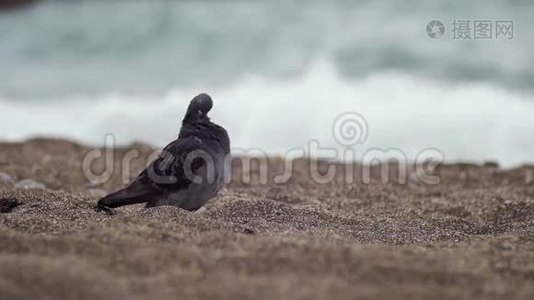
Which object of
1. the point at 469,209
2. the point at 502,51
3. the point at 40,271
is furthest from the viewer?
the point at 502,51

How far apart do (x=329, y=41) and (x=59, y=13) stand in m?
13.4

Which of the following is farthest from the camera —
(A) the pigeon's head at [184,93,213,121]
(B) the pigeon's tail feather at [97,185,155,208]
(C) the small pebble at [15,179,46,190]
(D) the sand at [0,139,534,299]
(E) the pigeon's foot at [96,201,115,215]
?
(C) the small pebble at [15,179,46,190]

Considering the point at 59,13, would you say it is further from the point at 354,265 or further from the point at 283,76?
the point at 354,265

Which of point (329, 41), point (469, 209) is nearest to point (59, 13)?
point (329, 41)

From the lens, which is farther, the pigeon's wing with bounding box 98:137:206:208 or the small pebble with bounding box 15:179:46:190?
the small pebble with bounding box 15:179:46:190

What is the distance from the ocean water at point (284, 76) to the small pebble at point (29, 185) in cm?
542

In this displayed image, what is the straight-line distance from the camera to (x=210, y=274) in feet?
18.2

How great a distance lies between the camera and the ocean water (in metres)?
18.5

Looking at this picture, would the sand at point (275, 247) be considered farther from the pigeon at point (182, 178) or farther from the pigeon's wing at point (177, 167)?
the pigeon's wing at point (177, 167)

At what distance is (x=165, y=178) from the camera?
7.99m

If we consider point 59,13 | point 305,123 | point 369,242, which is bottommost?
point 369,242

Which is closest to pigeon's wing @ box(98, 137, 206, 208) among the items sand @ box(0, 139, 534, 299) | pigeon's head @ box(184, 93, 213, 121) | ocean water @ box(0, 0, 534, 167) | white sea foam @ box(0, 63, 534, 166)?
sand @ box(0, 139, 534, 299)

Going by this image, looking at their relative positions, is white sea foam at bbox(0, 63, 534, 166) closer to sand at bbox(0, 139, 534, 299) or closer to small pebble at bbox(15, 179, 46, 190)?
small pebble at bbox(15, 179, 46, 190)

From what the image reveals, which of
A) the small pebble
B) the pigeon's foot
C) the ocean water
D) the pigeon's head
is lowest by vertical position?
the pigeon's foot
